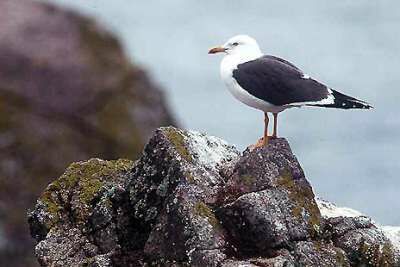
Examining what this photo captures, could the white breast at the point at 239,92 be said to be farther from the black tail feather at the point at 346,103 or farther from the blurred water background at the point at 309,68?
the blurred water background at the point at 309,68

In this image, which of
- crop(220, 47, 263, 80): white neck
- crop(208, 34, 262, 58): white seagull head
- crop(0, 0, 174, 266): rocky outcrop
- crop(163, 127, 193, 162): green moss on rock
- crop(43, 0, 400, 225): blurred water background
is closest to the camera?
crop(163, 127, 193, 162): green moss on rock

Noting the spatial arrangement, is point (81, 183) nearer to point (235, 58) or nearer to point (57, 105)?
point (235, 58)

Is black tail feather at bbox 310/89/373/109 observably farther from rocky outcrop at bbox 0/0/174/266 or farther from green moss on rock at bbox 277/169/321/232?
rocky outcrop at bbox 0/0/174/266

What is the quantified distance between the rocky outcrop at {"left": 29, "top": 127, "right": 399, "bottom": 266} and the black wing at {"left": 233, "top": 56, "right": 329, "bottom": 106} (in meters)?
0.68

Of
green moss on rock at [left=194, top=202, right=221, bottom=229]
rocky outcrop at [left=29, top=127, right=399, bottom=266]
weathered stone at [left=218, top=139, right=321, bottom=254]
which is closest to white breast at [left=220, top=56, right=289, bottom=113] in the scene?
rocky outcrop at [left=29, top=127, right=399, bottom=266]

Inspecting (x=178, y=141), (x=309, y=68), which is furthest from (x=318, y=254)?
(x=309, y=68)

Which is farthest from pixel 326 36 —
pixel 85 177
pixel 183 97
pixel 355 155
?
pixel 85 177

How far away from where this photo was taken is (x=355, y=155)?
2895cm

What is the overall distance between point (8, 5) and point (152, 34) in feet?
62.0

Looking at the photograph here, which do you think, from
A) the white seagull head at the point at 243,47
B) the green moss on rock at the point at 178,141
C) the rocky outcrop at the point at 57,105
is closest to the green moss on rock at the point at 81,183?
the green moss on rock at the point at 178,141

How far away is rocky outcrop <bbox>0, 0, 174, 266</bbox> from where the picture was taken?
17.9 metres

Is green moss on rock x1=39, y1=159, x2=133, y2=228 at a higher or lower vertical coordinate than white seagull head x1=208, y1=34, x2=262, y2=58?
lower

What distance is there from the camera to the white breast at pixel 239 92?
11.6 metres

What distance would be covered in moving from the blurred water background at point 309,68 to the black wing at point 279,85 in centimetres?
946
